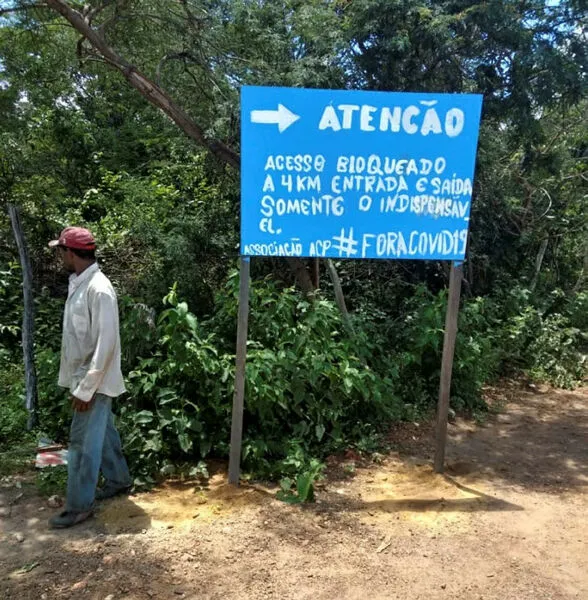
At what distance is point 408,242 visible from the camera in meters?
3.76

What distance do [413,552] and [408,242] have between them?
1.94 m

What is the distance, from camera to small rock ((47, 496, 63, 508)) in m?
3.46

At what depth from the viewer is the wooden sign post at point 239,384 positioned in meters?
3.70

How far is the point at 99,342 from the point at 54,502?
3.81ft

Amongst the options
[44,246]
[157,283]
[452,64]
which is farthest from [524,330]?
[44,246]

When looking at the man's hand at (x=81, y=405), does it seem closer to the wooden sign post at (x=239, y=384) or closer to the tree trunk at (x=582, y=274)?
the wooden sign post at (x=239, y=384)

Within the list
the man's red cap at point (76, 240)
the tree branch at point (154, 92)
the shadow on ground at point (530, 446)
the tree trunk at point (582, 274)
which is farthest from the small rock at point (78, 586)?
the tree trunk at point (582, 274)

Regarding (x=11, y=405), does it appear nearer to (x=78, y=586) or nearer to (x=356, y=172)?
(x=78, y=586)

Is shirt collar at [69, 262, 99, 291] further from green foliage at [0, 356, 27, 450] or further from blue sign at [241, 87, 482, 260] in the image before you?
green foliage at [0, 356, 27, 450]

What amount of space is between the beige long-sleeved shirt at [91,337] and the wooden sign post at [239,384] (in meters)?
0.79

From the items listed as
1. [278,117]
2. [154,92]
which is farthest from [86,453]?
[154,92]

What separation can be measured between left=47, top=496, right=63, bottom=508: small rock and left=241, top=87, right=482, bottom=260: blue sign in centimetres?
198

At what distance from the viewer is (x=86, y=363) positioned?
3256 mm

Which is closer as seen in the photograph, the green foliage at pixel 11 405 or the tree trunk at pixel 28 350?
the green foliage at pixel 11 405
